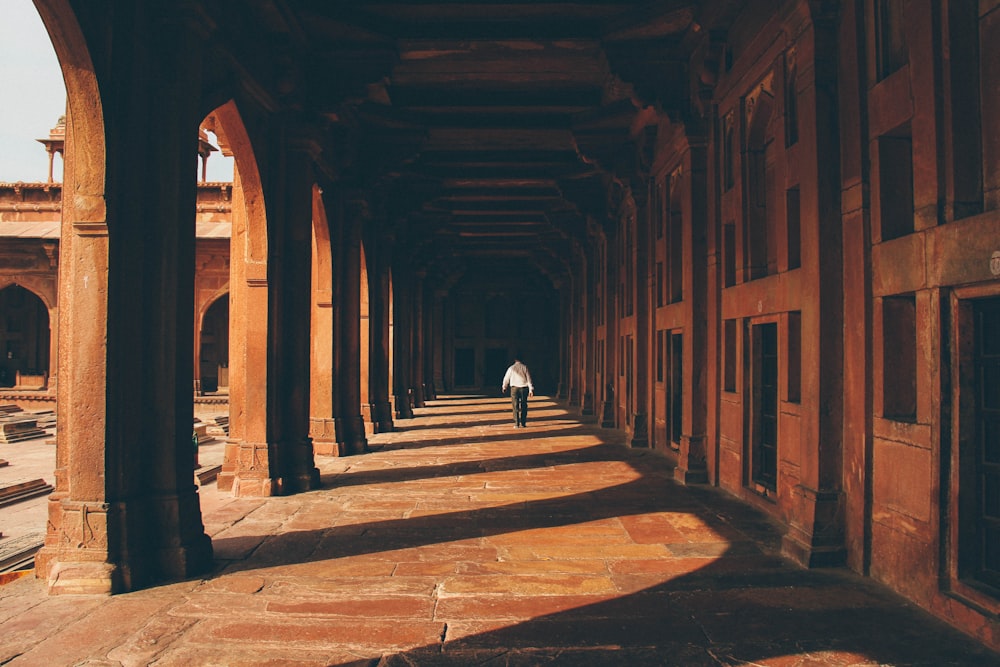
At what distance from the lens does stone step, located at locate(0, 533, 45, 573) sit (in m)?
6.35

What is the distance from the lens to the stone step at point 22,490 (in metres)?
10.1

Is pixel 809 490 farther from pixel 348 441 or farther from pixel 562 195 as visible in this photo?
pixel 562 195

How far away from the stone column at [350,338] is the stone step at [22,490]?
430 cm

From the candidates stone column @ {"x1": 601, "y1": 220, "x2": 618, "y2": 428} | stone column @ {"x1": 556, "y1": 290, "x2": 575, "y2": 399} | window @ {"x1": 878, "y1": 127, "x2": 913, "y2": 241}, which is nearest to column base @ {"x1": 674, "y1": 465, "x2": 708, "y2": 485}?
Answer: window @ {"x1": 878, "y1": 127, "x2": 913, "y2": 241}

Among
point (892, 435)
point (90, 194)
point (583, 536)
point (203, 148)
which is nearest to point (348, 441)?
point (583, 536)

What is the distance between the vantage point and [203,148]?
32062mm

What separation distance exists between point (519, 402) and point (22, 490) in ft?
29.9

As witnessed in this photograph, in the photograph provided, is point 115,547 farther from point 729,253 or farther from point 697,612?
point 729,253

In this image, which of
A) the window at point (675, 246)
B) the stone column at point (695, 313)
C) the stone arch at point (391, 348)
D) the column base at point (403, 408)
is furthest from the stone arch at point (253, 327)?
the column base at point (403, 408)

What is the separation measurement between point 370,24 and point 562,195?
8269 millimetres

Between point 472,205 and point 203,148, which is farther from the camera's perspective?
point 203,148

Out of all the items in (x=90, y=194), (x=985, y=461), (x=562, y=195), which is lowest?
(x=985, y=461)

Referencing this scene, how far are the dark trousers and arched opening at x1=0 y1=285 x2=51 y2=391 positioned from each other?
26804mm

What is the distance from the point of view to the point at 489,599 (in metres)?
4.64
